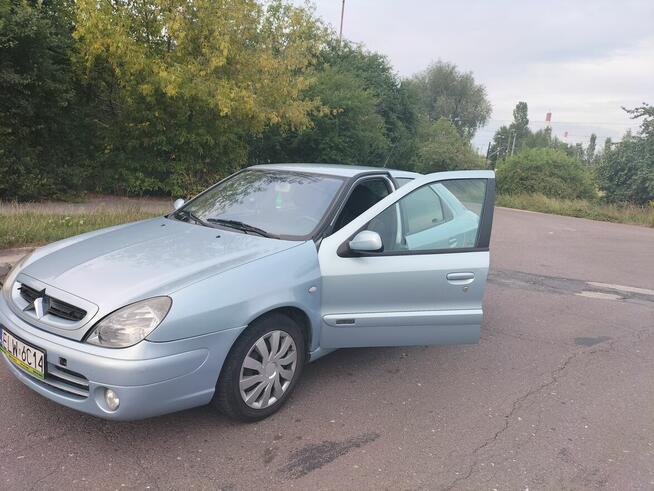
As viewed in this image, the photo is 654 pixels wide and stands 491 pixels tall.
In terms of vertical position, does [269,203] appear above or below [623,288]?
above

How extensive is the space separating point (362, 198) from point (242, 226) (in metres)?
0.95

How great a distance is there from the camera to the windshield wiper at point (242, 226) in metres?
3.79

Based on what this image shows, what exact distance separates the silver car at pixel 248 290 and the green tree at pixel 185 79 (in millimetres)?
8564

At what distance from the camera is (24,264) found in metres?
3.54

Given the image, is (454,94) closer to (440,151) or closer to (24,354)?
(440,151)

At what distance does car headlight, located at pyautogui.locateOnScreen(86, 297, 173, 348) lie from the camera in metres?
2.77

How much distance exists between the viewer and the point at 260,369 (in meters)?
3.24

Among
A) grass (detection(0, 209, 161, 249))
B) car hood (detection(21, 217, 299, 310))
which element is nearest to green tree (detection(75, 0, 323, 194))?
grass (detection(0, 209, 161, 249))

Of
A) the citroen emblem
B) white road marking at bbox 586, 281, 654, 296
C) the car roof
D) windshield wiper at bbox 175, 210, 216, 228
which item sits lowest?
white road marking at bbox 586, 281, 654, 296

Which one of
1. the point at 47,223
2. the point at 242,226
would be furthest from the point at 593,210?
the point at 242,226

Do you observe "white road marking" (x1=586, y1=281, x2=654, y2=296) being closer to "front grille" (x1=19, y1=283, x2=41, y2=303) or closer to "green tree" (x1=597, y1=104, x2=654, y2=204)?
"front grille" (x1=19, y1=283, x2=41, y2=303)

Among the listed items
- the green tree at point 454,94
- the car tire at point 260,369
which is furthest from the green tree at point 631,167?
the green tree at point 454,94

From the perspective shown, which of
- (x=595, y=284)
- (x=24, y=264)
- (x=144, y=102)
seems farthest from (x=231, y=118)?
(x=24, y=264)

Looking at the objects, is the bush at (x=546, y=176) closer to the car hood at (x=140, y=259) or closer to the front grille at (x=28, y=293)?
the car hood at (x=140, y=259)
